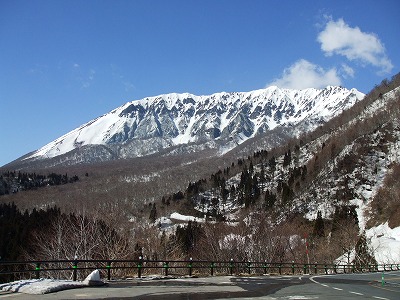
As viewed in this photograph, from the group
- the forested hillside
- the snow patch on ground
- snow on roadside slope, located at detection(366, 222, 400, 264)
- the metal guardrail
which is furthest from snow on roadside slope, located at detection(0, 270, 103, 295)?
the snow patch on ground

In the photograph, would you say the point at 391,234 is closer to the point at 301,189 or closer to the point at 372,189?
the point at 372,189

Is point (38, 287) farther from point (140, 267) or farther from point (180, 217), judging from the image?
point (180, 217)

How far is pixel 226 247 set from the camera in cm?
5653

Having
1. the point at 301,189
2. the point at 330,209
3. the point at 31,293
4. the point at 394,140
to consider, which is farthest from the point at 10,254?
the point at 394,140

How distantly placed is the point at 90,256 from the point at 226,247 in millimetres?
23813

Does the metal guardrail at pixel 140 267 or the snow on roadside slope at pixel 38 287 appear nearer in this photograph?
the snow on roadside slope at pixel 38 287

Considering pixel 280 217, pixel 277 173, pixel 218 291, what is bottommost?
pixel 218 291

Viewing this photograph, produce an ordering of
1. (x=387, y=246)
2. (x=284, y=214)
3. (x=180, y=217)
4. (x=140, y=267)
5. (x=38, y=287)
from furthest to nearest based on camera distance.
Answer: (x=180, y=217)
(x=284, y=214)
(x=387, y=246)
(x=140, y=267)
(x=38, y=287)

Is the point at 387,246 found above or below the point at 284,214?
below

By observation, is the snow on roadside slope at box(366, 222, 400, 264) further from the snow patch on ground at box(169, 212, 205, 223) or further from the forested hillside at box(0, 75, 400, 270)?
the snow patch on ground at box(169, 212, 205, 223)

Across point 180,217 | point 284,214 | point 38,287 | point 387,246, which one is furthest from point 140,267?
point 180,217

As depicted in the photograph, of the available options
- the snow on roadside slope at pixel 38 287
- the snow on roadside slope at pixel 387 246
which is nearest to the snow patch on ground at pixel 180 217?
the snow on roadside slope at pixel 387 246

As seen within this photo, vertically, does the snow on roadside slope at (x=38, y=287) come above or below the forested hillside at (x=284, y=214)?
below

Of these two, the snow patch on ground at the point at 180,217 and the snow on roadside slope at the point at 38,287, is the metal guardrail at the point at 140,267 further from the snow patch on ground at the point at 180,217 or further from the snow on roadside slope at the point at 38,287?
the snow patch on ground at the point at 180,217
